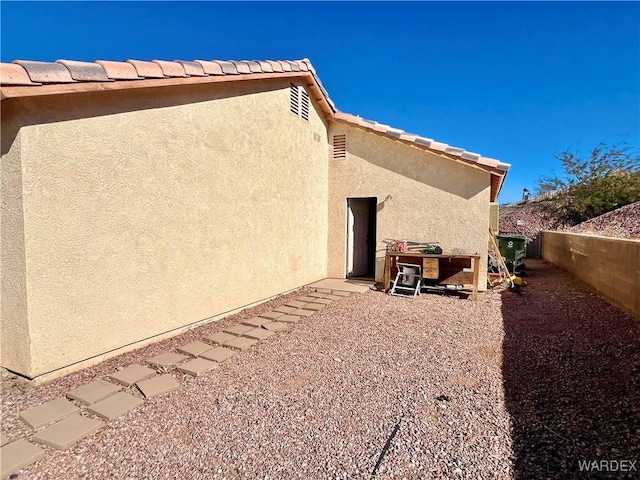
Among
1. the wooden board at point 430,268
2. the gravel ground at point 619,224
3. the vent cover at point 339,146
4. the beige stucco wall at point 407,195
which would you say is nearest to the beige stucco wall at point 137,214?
the vent cover at point 339,146

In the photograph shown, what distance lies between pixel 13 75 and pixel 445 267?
9.76 m

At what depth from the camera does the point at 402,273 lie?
30.4 ft

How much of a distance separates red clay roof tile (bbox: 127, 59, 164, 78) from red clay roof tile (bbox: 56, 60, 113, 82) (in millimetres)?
593

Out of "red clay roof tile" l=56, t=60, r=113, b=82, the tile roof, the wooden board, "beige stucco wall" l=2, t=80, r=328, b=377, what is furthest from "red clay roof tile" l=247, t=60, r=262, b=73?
the wooden board

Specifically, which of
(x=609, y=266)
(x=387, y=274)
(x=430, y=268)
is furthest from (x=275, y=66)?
(x=609, y=266)

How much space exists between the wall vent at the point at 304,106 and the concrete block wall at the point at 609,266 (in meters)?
8.60

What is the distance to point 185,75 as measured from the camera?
5.31 m

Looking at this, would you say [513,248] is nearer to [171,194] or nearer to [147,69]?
[171,194]

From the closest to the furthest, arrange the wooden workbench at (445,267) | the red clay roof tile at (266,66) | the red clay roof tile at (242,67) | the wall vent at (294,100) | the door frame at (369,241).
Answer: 1. the red clay roof tile at (242,67)
2. the red clay roof tile at (266,66)
3. the wooden workbench at (445,267)
4. the wall vent at (294,100)
5. the door frame at (369,241)

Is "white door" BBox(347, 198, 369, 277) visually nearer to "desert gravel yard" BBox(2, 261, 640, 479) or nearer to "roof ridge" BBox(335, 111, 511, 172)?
"roof ridge" BBox(335, 111, 511, 172)

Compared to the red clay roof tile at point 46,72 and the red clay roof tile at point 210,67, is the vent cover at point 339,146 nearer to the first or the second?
the red clay roof tile at point 210,67

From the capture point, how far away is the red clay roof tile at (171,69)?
500 centimetres

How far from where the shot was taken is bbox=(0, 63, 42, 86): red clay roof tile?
328 centimetres

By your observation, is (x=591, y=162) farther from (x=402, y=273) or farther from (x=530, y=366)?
(x=530, y=366)
